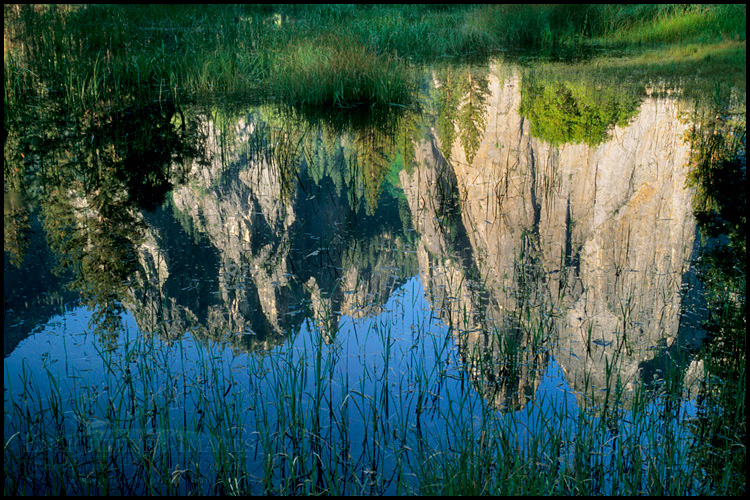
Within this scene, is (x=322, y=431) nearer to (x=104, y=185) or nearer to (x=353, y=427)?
(x=353, y=427)

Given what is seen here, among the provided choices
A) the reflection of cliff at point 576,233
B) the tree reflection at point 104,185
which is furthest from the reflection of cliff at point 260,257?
the reflection of cliff at point 576,233

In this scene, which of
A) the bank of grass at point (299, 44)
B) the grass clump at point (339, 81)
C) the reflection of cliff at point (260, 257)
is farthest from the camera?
the bank of grass at point (299, 44)

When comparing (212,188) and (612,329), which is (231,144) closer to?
(212,188)

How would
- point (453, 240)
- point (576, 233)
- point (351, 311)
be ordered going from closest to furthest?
point (351, 311)
point (453, 240)
point (576, 233)

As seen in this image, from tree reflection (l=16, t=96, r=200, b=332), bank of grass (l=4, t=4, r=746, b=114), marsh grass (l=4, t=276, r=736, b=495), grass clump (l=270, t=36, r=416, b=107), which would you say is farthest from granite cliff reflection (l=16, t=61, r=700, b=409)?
bank of grass (l=4, t=4, r=746, b=114)

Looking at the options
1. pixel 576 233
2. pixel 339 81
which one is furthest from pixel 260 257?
pixel 339 81

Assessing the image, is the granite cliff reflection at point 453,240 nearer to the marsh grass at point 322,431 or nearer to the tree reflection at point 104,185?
the tree reflection at point 104,185

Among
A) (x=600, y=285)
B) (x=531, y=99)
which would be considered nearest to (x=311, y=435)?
(x=600, y=285)
